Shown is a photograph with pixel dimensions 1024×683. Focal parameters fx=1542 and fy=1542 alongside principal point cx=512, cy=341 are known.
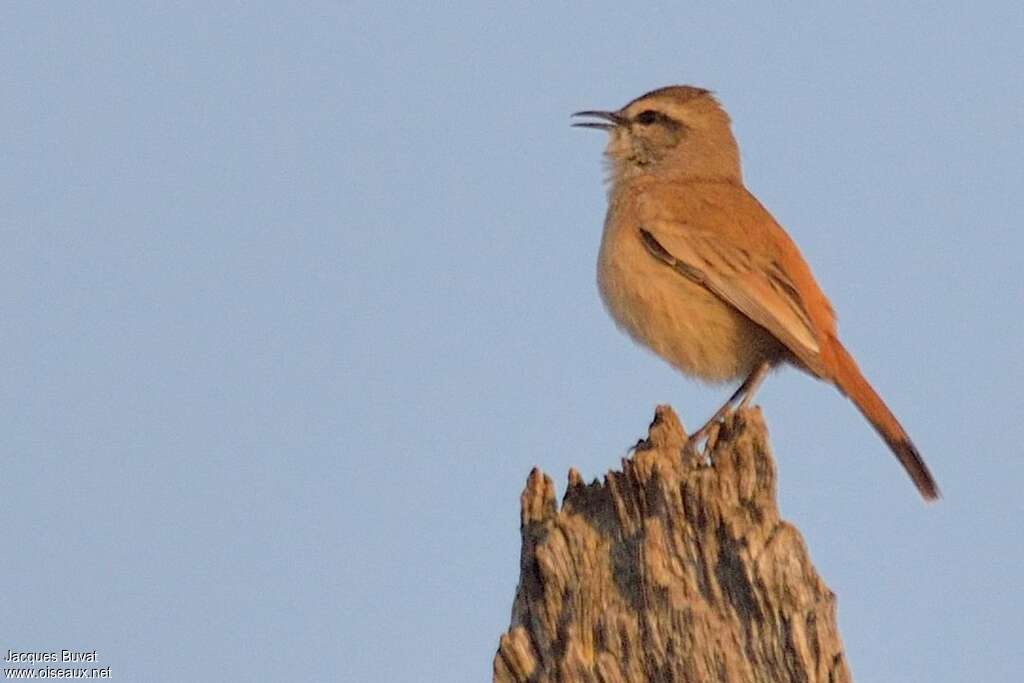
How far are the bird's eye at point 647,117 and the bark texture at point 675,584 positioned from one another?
4.59 m

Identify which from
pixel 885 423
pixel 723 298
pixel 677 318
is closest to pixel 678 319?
pixel 677 318

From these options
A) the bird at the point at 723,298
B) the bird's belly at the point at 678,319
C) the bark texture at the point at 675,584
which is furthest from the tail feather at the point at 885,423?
the bark texture at the point at 675,584

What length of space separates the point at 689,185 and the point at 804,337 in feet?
5.73

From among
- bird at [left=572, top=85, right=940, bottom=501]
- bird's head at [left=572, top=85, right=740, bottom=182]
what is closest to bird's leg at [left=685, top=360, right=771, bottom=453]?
bird at [left=572, top=85, right=940, bottom=501]

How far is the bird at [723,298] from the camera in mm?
9172

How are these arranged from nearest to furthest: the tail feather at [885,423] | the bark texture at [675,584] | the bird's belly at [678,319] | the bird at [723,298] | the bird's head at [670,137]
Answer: the bark texture at [675,584], the tail feather at [885,423], the bird at [723,298], the bird's belly at [678,319], the bird's head at [670,137]

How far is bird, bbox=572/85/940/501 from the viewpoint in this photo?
30.1 feet

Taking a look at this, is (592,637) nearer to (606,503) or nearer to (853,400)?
(606,503)

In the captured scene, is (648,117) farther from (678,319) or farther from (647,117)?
(678,319)

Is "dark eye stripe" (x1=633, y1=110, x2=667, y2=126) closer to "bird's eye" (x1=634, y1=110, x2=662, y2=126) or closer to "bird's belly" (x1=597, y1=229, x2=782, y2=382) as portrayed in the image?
"bird's eye" (x1=634, y1=110, x2=662, y2=126)

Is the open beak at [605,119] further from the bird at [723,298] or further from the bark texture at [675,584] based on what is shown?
the bark texture at [675,584]

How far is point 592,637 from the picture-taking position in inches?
254

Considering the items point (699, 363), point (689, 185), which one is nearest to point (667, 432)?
point (699, 363)

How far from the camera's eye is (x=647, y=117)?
443 inches
